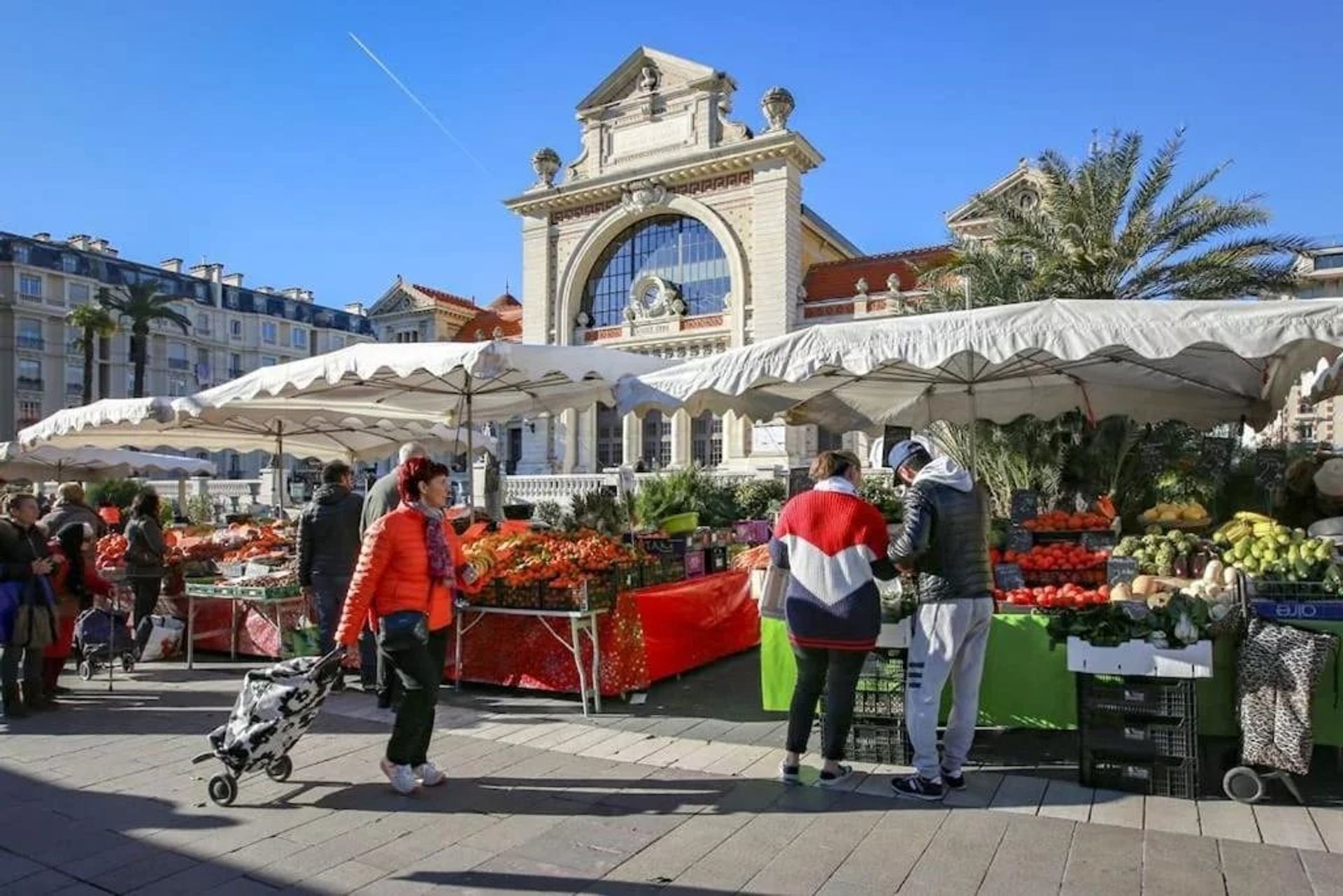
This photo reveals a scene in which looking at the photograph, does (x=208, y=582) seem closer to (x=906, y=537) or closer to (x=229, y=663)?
(x=229, y=663)

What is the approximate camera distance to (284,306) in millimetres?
80562

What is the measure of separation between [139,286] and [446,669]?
50753 millimetres

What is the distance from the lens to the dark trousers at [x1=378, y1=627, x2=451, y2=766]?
440 cm

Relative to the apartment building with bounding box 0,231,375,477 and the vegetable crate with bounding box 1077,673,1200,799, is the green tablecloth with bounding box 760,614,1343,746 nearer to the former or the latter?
the vegetable crate with bounding box 1077,673,1200,799

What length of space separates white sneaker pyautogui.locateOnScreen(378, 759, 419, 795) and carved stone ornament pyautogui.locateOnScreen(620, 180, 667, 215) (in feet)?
112

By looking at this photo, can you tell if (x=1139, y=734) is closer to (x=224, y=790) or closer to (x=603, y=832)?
(x=603, y=832)

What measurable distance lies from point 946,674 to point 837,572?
0.76 m

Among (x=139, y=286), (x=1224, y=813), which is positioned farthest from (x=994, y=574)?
(x=139, y=286)

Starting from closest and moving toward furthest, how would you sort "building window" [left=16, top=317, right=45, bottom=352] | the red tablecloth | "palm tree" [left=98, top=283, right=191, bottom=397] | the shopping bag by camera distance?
the red tablecloth < the shopping bag < "palm tree" [left=98, top=283, right=191, bottom=397] < "building window" [left=16, top=317, right=45, bottom=352]

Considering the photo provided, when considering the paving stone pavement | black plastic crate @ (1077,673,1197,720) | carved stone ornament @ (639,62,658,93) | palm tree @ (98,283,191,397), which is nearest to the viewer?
the paving stone pavement

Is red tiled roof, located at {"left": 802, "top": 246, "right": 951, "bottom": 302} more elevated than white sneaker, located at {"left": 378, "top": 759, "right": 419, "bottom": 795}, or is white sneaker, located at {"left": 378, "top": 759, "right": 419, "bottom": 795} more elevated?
red tiled roof, located at {"left": 802, "top": 246, "right": 951, "bottom": 302}

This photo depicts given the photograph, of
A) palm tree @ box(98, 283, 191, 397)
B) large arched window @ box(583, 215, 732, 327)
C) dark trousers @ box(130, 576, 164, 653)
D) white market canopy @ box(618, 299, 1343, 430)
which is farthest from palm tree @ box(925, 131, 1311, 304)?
palm tree @ box(98, 283, 191, 397)

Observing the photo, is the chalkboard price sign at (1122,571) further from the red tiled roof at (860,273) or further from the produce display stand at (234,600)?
the red tiled roof at (860,273)

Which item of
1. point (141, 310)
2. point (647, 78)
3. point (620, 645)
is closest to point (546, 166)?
point (647, 78)
